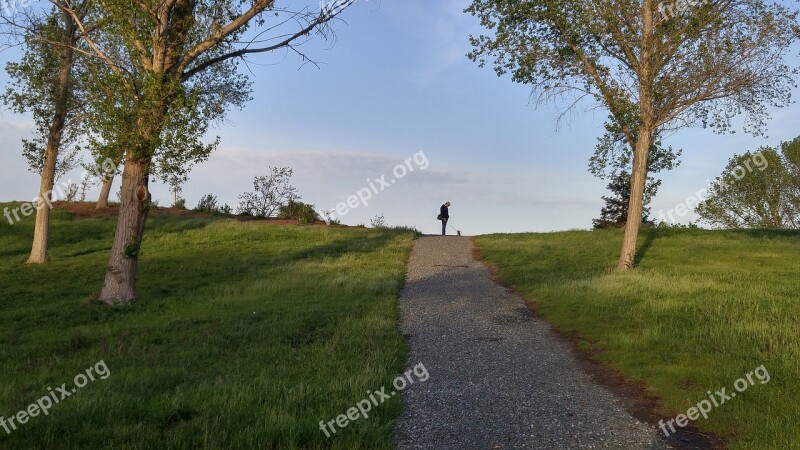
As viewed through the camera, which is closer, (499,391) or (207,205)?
(499,391)

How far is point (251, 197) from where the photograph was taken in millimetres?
40875


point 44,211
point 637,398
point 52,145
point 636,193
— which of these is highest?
point 52,145

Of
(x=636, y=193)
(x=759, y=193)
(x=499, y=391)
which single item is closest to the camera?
(x=499, y=391)

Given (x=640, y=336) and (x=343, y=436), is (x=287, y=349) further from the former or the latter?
(x=640, y=336)

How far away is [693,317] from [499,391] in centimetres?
607

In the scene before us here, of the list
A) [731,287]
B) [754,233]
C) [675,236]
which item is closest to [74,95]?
[731,287]

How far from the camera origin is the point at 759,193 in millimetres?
49219

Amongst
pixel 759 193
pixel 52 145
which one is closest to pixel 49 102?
pixel 52 145

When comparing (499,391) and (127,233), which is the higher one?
(127,233)

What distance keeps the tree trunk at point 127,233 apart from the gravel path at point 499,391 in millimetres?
7569

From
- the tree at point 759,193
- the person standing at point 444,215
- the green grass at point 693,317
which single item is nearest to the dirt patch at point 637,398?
the green grass at point 693,317

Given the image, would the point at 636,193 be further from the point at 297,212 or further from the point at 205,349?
the point at 297,212

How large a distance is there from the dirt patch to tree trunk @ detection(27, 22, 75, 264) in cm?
2061

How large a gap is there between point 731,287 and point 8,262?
25.4 m
